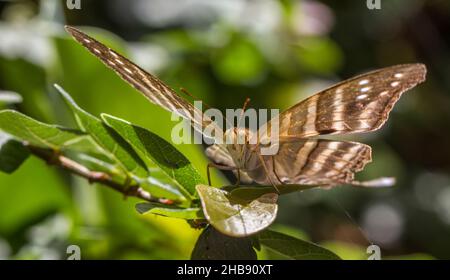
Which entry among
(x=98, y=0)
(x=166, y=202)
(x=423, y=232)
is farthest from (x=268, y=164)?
(x=98, y=0)

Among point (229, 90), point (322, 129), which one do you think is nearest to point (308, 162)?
point (322, 129)

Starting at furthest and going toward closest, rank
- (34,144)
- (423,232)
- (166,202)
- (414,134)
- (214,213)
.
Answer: (414,134) < (423,232) < (34,144) < (166,202) < (214,213)

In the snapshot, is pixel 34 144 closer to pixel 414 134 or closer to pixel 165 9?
pixel 165 9

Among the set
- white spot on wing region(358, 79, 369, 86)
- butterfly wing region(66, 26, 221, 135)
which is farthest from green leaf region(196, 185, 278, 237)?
white spot on wing region(358, 79, 369, 86)

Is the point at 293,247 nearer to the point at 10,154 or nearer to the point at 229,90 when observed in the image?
the point at 10,154

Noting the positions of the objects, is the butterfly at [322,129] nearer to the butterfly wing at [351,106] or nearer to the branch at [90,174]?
the butterfly wing at [351,106]

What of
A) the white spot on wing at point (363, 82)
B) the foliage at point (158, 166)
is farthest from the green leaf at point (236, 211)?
the white spot on wing at point (363, 82)
